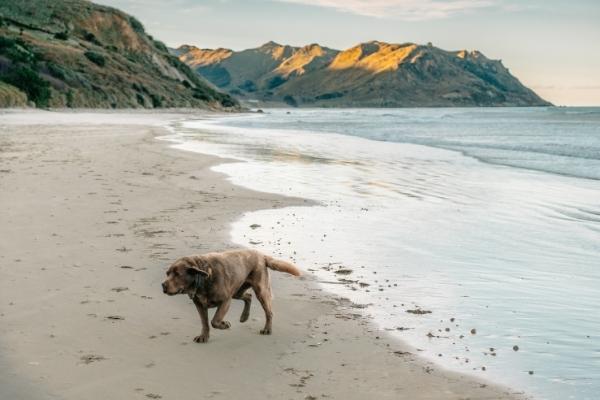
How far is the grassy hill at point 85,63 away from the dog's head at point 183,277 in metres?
52.2

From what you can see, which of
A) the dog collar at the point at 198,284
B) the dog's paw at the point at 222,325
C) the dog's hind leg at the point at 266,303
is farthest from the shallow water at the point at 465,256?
the dog collar at the point at 198,284

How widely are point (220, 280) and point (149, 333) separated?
85 centimetres

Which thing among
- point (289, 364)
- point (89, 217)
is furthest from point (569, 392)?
point (89, 217)

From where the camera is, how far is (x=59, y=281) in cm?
777

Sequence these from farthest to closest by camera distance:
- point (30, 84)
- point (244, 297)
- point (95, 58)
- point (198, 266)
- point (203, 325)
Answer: point (95, 58), point (30, 84), point (244, 297), point (203, 325), point (198, 266)

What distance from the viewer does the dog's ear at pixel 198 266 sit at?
19.6 ft

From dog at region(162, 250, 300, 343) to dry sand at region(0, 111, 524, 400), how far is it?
10.0 inches

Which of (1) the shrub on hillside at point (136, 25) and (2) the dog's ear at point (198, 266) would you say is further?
(1) the shrub on hillside at point (136, 25)

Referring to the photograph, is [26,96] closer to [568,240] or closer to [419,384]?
[568,240]

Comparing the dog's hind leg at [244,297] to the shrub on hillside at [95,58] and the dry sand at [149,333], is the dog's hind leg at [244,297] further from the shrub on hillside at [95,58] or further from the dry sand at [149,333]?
the shrub on hillside at [95,58]

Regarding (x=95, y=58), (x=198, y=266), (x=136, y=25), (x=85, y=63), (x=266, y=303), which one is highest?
(x=136, y=25)

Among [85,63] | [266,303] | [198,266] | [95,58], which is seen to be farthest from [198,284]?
[95,58]

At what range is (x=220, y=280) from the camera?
20.5 feet

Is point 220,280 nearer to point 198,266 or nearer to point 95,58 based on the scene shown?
point 198,266
